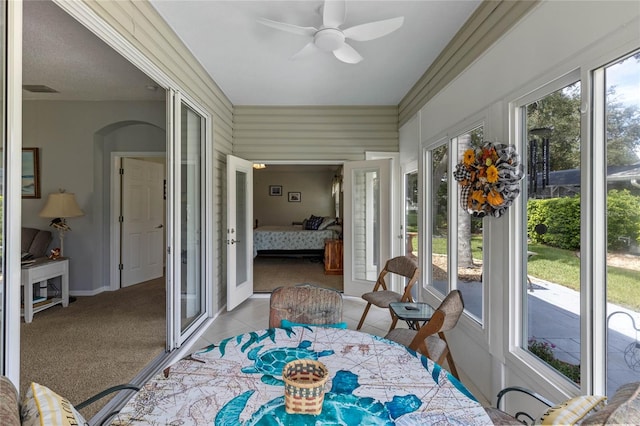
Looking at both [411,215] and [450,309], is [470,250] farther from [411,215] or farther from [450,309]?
[411,215]

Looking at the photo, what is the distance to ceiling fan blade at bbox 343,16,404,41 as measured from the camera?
78.7 inches

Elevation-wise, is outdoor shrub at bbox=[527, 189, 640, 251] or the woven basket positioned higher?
outdoor shrub at bbox=[527, 189, 640, 251]

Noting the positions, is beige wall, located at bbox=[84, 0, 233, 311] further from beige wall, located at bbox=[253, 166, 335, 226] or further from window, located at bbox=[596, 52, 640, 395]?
beige wall, located at bbox=[253, 166, 335, 226]

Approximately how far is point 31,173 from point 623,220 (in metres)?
6.05

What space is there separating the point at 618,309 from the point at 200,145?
3.67 m

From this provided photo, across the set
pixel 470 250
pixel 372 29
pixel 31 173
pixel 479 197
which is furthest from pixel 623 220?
pixel 31 173

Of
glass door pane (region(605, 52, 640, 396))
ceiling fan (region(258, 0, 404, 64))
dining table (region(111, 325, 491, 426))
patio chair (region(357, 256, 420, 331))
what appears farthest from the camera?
patio chair (region(357, 256, 420, 331))

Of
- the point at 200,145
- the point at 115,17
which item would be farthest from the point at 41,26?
the point at 200,145

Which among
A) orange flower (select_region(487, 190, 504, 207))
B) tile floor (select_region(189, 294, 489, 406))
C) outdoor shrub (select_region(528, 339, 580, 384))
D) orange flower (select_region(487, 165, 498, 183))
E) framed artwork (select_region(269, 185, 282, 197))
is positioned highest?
framed artwork (select_region(269, 185, 282, 197))

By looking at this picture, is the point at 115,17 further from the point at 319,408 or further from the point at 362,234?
the point at 362,234

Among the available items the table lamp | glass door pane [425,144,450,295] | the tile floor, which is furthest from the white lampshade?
glass door pane [425,144,450,295]

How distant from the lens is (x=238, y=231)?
13.8ft

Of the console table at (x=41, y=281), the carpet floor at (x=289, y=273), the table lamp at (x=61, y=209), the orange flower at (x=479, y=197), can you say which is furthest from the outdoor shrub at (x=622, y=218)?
the table lamp at (x=61, y=209)

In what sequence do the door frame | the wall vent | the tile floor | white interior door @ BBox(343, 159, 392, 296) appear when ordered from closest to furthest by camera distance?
the tile floor
the wall vent
white interior door @ BBox(343, 159, 392, 296)
the door frame
